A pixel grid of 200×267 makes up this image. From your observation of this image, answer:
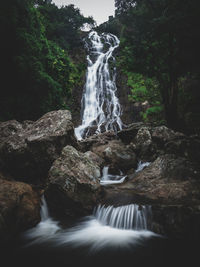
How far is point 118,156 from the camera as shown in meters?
8.71

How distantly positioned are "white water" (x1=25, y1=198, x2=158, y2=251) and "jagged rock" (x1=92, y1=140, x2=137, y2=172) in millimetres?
3785

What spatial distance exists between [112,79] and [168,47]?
51.1ft

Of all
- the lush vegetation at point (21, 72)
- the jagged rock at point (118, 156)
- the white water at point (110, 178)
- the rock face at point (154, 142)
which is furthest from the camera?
the lush vegetation at point (21, 72)

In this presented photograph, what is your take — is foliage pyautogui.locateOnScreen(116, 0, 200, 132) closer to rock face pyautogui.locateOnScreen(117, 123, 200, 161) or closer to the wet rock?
rock face pyautogui.locateOnScreen(117, 123, 200, 161)

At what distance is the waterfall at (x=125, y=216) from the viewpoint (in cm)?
384

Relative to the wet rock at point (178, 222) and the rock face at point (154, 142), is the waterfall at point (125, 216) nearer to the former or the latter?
the wet rock at point (178, 222)

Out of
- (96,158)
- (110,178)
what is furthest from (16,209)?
(96,158)

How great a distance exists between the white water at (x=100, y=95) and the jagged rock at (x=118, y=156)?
7.64 meters

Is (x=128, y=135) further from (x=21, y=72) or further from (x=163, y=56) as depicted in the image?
(x=21, y=72)

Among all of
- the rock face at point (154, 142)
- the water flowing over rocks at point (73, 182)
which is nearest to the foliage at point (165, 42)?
the rock face at point (154, 142)

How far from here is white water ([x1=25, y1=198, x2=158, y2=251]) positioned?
11.9 ft

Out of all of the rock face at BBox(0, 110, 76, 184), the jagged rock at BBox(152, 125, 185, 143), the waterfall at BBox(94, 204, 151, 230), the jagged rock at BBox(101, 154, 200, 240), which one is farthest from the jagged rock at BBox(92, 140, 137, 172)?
the waterfall at BBox(94, 204, 151, 230)

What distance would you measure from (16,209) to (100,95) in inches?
758

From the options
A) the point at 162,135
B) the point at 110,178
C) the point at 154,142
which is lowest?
the point at 110,178
